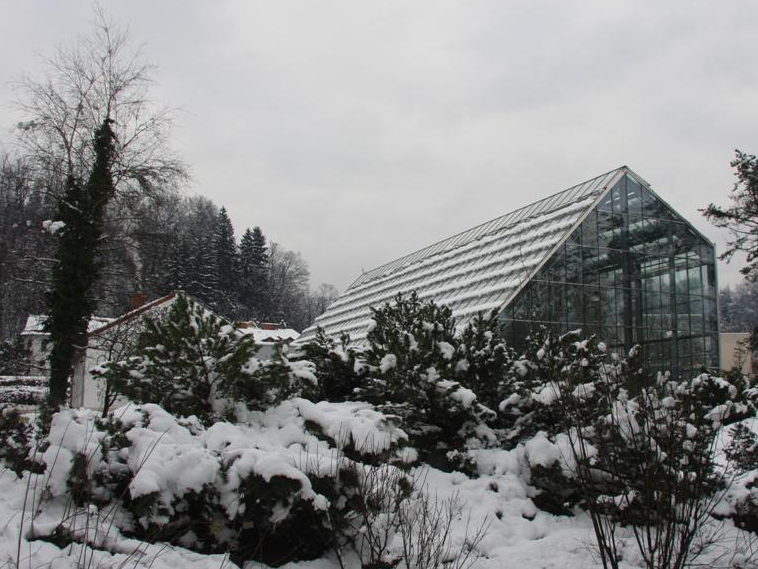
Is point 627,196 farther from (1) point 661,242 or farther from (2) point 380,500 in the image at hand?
(2) point 380,500

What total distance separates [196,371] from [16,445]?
6.29 feet

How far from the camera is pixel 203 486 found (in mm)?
4980

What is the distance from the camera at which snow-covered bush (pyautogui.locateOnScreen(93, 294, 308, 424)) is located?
7.24 meters

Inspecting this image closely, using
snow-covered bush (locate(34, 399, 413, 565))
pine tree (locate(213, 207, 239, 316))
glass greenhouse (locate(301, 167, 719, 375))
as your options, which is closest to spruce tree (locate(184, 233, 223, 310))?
pine tree (locate(213, 207, 239, 316))

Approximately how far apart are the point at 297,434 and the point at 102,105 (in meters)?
11.7

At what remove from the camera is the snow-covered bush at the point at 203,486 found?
4.77 meters

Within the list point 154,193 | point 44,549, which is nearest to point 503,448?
point 44,549

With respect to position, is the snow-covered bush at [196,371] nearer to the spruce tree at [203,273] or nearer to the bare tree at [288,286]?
the spruce tree at [203,273]

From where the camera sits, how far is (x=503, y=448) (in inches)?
334

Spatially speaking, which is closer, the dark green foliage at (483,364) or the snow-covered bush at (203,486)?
the snow-covered bush at (203,486)

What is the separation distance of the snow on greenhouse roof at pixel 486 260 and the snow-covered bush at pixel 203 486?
960 cm

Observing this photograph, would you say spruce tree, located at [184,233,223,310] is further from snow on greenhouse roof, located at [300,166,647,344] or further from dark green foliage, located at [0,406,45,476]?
dark green foliage, located at [0,406,45,476]

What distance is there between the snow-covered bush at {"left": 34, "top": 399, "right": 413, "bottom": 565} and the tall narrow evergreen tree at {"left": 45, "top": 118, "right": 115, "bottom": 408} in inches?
353

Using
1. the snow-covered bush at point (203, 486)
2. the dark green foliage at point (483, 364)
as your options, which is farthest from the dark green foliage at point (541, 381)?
the snow-covered bush at point (203, 486)
